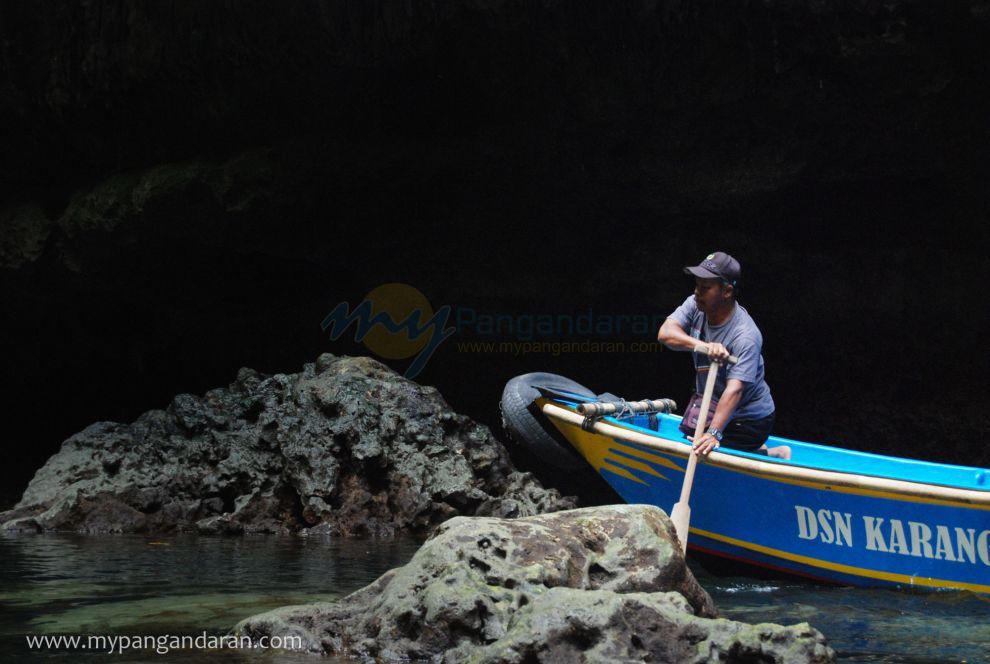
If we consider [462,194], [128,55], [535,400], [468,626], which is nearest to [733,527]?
[535,400]

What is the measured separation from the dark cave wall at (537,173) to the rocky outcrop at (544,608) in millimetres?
4621

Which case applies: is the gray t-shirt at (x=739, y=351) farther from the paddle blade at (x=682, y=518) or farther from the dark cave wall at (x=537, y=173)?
the dark cave wall at (x=537, y=173)

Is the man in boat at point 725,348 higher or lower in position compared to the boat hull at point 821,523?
higher

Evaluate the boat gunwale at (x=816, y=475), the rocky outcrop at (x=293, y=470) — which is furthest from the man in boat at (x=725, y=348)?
the rocky outcrop at (x=293, y=470)

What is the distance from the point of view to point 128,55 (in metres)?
8.84

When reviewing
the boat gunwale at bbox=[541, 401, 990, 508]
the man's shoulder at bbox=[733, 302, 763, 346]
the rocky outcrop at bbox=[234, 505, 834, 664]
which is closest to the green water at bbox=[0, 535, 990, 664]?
the rocky outcrop at bbox=[234, 505, 834, 664]

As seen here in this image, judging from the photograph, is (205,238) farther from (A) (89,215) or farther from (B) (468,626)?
(B) (468,626)

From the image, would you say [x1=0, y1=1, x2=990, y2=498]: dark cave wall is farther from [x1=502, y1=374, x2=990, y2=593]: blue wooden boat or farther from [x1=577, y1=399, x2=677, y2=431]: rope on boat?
[x1=502, y1=374, x2=990, y2=593]: blue wooden boat

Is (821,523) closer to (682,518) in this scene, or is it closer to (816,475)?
(816,475)

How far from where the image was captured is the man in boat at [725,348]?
5598mm

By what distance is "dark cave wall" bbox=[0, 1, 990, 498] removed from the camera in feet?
25.3

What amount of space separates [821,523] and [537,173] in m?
4.62

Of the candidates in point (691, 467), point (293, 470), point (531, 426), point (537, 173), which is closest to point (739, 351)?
point (691, 467)

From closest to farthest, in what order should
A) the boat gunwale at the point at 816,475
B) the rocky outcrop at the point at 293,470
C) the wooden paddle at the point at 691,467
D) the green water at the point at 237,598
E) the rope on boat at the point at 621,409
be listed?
the green water at the point at 237,598 < the boat gunwale at the point at 816,475 < the wooden paddle at the point at 691,467 < the rope on boat at the point at 621,409 < the rocky outcrop at the point at 293,470
